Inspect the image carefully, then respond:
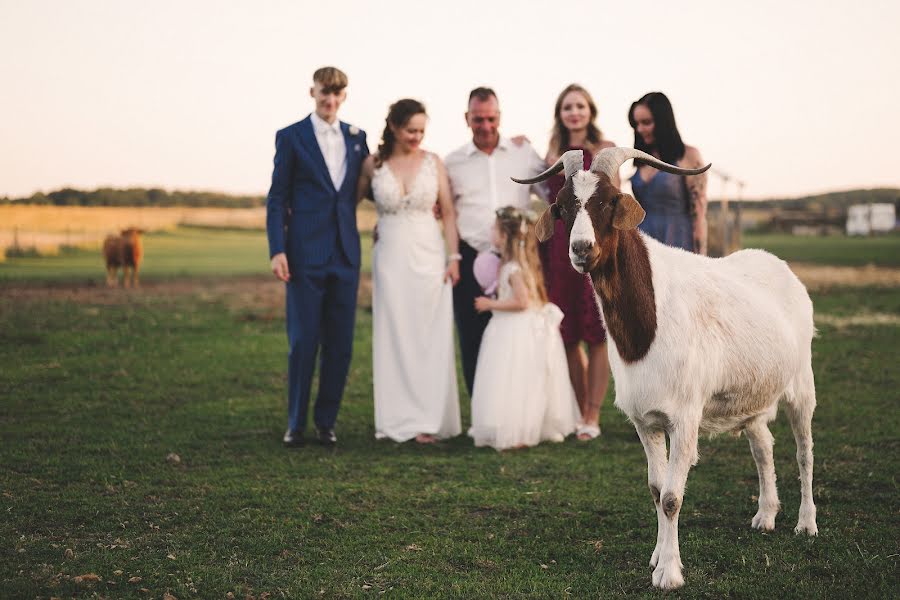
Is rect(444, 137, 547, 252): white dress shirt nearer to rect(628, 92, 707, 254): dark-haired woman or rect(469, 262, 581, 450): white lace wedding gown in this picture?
rect(469, 262, 581, 450): white lace wedding gown

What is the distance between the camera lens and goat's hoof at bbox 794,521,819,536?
5.79 meters

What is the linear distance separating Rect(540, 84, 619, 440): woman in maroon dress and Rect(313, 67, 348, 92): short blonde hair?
2.06 m

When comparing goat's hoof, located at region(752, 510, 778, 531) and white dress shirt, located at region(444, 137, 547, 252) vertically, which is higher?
white dress shirt, located at region(444, 137, 547, 252)

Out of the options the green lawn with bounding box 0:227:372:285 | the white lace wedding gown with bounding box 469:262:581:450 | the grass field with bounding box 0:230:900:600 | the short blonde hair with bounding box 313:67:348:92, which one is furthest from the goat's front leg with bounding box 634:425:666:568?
the green lawn with bounding box 0:227:372:285

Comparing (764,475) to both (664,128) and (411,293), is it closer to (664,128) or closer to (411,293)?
(664,128)

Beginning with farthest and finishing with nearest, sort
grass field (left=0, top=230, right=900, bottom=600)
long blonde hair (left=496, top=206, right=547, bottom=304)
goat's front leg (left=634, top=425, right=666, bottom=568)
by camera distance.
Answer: long blonde hair (left=496, top=206, right=547, bottom=304)
goat's front leg (left=634, top=425, right=666, bottom=568)
grass field (left=0, top=230, right=900, bottom=600)

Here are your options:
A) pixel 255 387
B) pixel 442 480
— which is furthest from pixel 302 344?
pixel 255 387

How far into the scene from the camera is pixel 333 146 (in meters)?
8.38

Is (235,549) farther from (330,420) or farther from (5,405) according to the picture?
(5,405)

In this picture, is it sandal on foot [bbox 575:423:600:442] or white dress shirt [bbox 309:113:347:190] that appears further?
sandal on foot [bbox 575:423:600:442]

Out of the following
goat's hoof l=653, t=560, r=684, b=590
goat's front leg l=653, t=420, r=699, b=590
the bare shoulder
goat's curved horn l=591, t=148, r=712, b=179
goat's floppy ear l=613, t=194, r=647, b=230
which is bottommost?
goat's hoof l=653, t=560, r=684, b=590

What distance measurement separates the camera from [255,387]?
11508 mm

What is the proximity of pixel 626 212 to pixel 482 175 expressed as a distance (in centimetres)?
410

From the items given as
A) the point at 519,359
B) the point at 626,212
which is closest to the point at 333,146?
the point at 519,359
